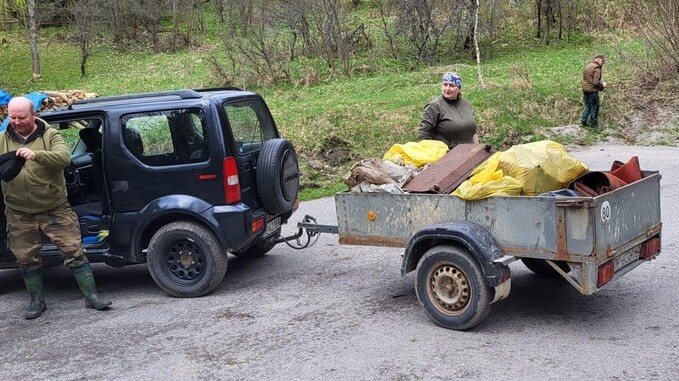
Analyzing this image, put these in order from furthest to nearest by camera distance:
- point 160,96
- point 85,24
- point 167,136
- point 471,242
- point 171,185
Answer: point 85,24 < point 160,96 < point 167,136 < point 171,185 < point 471,242

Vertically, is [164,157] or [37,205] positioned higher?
[164,157]

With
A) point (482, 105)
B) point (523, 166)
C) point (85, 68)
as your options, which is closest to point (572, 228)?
point (523, 166)

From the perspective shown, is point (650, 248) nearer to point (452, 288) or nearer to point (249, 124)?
point (452, 288)

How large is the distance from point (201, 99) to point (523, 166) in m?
2.90

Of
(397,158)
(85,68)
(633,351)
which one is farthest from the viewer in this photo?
(85,68)

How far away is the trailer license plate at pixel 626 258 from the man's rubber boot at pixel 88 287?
417cm

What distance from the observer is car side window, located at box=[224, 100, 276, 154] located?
271 inches

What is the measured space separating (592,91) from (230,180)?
39.9 ft

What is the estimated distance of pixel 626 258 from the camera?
5418 millimetres

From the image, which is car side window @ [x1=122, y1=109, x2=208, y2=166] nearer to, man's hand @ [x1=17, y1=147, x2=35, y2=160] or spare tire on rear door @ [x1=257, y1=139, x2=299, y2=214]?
spare tire on rear door @ [x1=257, y1=139, x2=299, y2=214]

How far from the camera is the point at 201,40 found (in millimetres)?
32375

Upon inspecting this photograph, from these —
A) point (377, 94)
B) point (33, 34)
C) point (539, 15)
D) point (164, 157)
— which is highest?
point (33, 34)

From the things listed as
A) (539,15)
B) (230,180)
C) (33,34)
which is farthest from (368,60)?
(230,180)

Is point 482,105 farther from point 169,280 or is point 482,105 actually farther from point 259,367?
point 259,367
